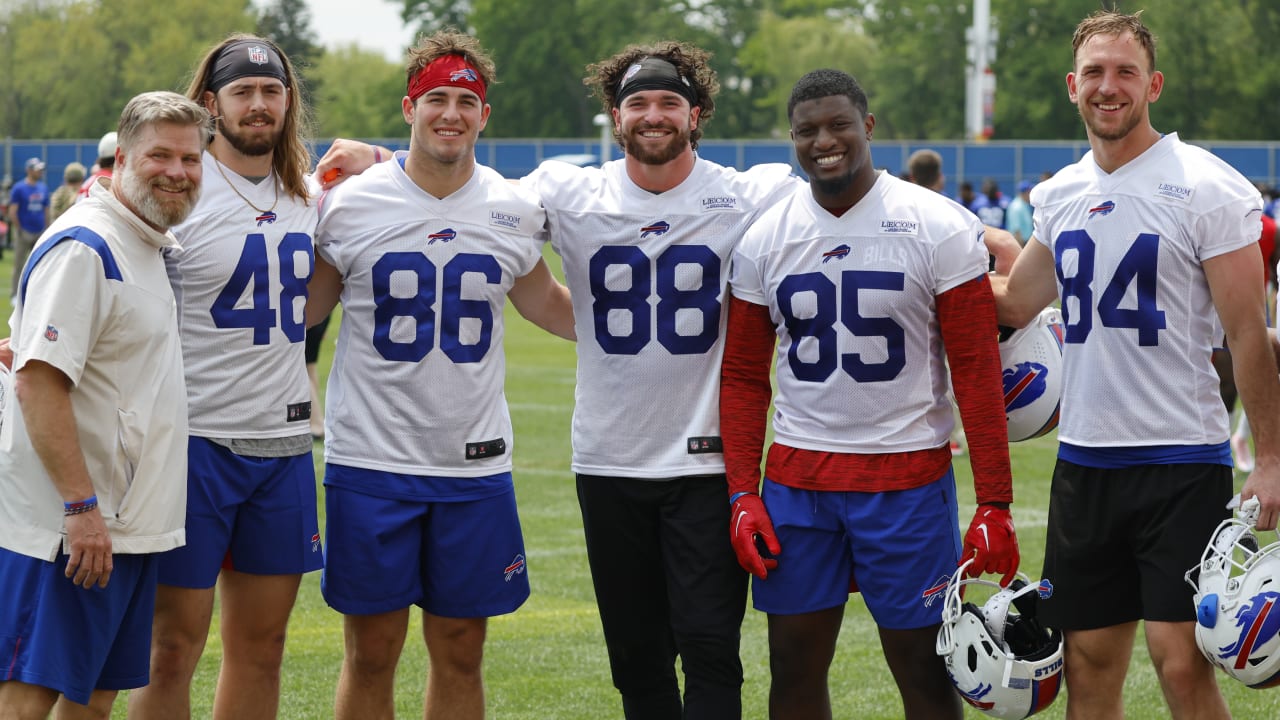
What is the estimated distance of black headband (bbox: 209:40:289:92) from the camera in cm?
465

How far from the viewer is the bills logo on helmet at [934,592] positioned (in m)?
4.36

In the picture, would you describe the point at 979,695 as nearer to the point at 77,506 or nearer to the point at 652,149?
the point at 652,149

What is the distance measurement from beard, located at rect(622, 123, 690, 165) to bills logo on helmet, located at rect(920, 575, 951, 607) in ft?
4.96

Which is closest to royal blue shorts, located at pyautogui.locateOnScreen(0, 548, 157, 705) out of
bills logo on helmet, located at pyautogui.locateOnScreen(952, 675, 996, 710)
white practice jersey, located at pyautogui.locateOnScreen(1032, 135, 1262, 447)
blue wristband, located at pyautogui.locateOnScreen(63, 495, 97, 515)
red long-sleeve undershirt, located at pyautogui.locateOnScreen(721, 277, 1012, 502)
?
blue wristband, located at pyautogui.locateOnScreen(63, 495, 97, 515)

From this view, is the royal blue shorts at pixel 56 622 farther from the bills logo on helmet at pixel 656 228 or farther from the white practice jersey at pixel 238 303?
the bills logo on helmet at pixel 656 228

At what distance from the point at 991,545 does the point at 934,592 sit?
0.24 m

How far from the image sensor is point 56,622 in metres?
4.07

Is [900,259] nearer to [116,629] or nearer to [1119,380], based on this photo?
[1119,380]

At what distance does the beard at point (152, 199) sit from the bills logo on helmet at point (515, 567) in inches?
59.3

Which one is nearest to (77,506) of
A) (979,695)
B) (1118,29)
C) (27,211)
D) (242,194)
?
(242,194)

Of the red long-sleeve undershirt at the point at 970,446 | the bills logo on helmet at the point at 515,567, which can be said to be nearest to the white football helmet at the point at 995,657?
the red long-sleeve undershirt at the point at 970,446

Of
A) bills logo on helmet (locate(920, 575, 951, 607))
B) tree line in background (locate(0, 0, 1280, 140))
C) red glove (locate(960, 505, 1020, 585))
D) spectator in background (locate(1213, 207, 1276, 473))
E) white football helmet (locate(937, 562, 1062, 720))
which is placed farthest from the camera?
tree line in background (locate(0, 0, 1280, 140))

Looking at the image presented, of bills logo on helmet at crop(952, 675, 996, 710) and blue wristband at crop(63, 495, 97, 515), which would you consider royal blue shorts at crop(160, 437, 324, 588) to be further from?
bills logo on helmet at crop(952, 675, 996, 710)

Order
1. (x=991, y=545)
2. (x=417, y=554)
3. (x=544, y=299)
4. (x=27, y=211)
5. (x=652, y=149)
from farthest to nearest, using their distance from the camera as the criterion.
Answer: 1. (x=27, y=211)
2. (x=544, y=299)
3. (x=417, y=554)
4. (x=652, y=149)
5. (x=991, y=545)
